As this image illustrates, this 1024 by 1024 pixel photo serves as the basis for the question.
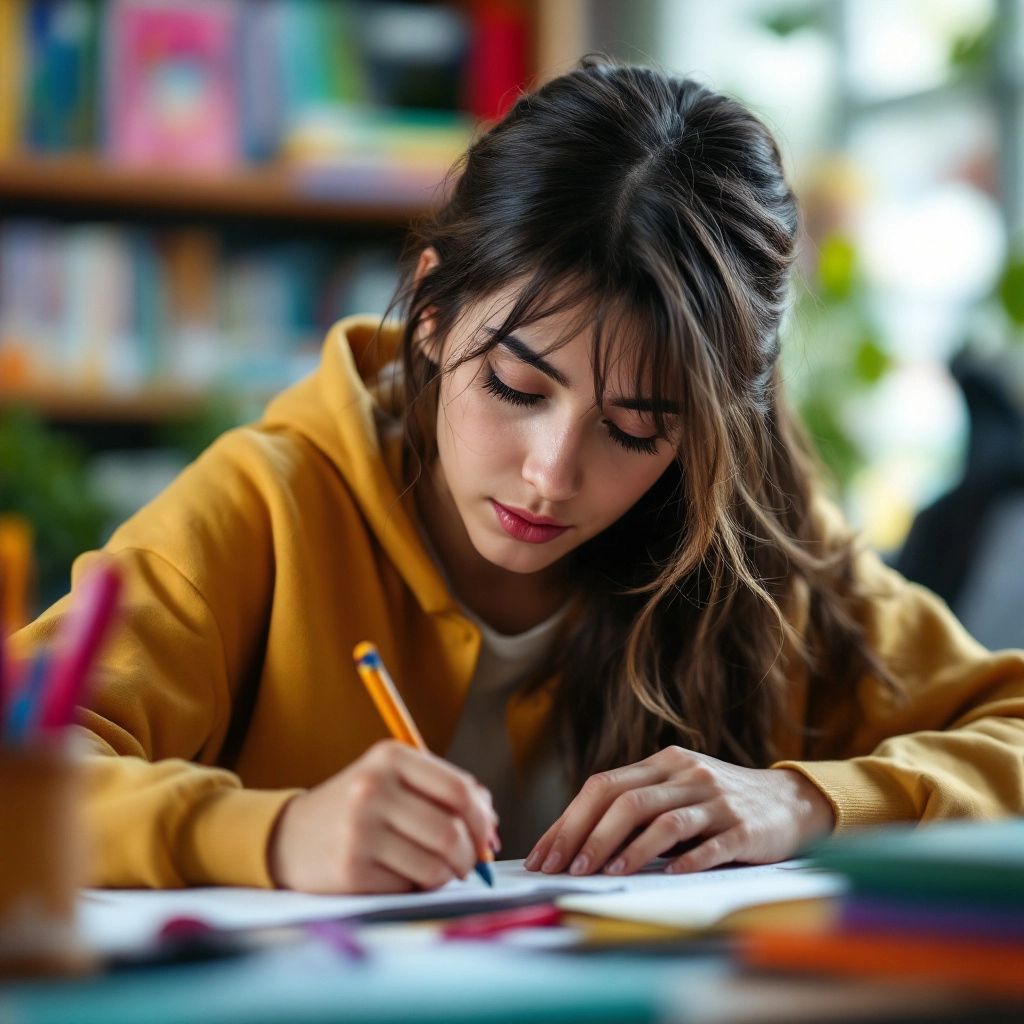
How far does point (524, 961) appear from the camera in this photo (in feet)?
1.83

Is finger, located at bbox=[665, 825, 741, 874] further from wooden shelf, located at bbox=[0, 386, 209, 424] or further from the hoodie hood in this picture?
wooden shelf, located at bbox=[0, 386, 209, 424]

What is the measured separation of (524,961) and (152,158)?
7.96 ft

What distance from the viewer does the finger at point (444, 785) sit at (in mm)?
751

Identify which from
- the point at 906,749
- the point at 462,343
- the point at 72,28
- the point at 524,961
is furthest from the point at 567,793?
the point at 72,28

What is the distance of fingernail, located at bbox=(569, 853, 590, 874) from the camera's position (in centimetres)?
88

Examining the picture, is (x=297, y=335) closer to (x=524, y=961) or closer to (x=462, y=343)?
(x=462, y=343)

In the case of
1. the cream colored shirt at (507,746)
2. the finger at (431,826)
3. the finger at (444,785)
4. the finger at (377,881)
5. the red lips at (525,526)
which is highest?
the red lips at (525,526)

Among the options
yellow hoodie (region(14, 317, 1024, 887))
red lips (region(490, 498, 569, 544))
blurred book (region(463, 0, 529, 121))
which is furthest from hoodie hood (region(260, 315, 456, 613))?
blurred book (region(463, 0, 529, 121))

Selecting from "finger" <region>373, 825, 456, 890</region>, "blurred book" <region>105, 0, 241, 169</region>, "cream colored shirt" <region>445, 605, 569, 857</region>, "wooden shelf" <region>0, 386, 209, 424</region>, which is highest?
"blurred book" <region>105, 0, 241, 169</region>

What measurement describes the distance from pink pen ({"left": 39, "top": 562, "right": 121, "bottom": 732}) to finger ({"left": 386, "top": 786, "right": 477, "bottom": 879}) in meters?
0.23

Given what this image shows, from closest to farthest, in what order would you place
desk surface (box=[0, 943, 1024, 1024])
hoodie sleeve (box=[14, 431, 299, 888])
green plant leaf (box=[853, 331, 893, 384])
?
1. desk surface (box=[0, 943, 1024, 1024])
2. hoodie sleeve (box=[14, 431, 299, 888])
3. green plant leaf (box=[853, 331, 893, 384])

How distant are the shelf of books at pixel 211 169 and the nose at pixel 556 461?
177 cm

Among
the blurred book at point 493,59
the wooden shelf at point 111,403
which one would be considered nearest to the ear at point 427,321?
the wooden shelf at point 111,403

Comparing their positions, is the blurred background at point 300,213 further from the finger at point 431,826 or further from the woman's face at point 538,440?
the finger at point 431,826
